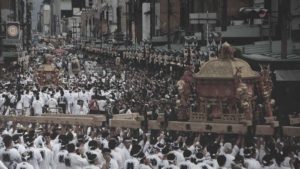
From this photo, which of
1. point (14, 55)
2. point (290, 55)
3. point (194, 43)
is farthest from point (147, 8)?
point (290, 55)

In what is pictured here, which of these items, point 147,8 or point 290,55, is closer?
point 290,55

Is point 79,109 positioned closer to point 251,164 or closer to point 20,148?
point 20,148

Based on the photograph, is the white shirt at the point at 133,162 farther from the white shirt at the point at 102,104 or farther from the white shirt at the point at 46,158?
the white shirt at the point at 102,104

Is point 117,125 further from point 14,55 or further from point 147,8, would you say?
point 147,8

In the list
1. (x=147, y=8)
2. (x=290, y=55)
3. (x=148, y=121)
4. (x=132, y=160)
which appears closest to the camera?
(x=132, y=160)

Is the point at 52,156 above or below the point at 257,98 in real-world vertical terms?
below

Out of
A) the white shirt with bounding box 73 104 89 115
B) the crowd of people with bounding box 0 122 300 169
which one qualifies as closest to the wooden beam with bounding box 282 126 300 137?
the crowd of people with bounding box 0 122 300 169

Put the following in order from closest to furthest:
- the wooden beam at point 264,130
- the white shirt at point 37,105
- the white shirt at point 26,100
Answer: the wooden beam at point 264,130
the white shirt at point 37,105
the white shirt at point 26,100

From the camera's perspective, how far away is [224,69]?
52.5ft

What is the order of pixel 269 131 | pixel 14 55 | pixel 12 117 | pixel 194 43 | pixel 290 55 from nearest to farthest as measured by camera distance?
pixel 269 131
pixel 12 117
pixel 290 55
pixel 194 43
pixel 14 55

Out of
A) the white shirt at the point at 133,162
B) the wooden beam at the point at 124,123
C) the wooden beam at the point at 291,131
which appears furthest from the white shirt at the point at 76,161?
the wooden beam at the point at 291,131

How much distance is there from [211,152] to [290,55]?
41.3 feet

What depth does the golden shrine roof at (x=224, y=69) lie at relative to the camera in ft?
52.0

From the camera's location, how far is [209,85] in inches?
630
